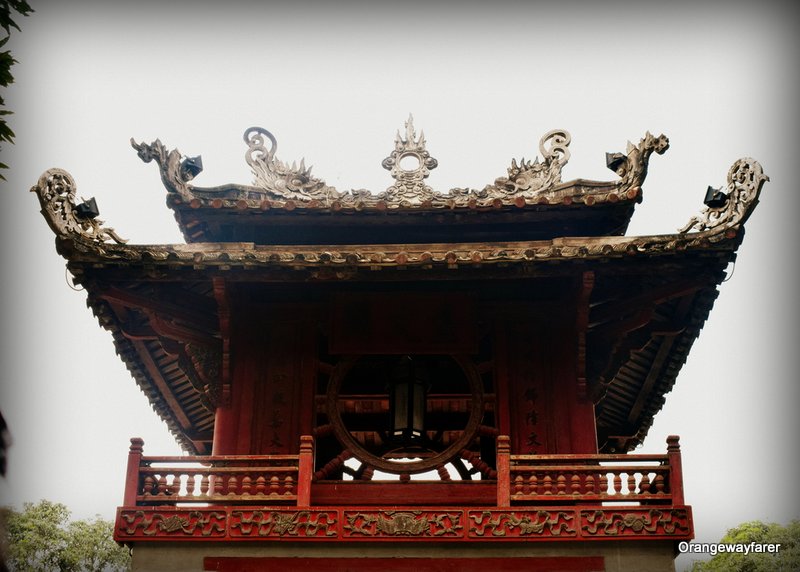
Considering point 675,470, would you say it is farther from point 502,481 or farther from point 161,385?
point 161,385

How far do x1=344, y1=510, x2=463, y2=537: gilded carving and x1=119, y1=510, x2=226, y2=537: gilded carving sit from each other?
123cm

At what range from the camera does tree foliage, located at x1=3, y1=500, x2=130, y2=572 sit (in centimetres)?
2706

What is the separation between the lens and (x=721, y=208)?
11359mm

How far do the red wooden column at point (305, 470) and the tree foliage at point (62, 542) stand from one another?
17.3 meters

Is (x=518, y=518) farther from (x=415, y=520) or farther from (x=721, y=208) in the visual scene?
(x=721, y=208)

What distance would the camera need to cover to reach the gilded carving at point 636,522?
1023cm

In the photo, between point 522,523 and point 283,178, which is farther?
point 283,178

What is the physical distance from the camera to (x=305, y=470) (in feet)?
35.1

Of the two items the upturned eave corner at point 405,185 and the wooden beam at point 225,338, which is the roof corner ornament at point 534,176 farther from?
the wooden beam at point 225,338

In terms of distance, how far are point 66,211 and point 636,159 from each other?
6.13 metres

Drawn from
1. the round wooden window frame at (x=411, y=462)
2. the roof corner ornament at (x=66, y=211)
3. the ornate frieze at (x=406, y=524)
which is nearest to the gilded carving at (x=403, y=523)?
the ornate frieze at (x=406, y=524)

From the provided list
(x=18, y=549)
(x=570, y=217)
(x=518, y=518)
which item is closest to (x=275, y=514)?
(x=518, y=518)

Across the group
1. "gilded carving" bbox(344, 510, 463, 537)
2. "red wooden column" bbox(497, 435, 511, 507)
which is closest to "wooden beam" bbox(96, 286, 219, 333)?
"gilded carving" bbox(344, 510, 463, 537)

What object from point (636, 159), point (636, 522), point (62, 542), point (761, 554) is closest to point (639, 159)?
point (636, 159)
